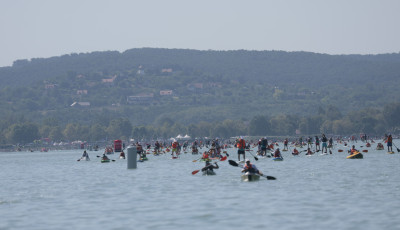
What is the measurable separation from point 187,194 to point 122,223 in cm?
891

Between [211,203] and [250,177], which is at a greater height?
[250,177]

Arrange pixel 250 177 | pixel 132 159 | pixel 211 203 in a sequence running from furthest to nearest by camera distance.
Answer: pixel 132 159 < pixel 250 177 < pixel 211 203

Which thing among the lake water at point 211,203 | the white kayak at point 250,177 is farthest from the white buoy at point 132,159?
Answer: the white kayak at point 250,177

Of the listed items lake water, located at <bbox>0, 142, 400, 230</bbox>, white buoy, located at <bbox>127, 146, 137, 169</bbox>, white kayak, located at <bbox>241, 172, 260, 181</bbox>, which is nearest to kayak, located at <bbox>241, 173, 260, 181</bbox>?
white kayak, located at <bbox>241, 172, 260, 181</bbox>

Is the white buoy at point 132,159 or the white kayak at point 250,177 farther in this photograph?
the white buoy at point 132,159

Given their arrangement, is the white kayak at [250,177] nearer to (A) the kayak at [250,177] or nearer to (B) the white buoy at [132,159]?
(A) the kayak at [250,177]

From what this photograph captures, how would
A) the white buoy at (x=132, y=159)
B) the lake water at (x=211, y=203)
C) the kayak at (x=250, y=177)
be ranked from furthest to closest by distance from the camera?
1. the white buoy at (x=132, y=159)
2. the kayak at (x=250, y=177)
3. the lake water at (x=211, y=203)

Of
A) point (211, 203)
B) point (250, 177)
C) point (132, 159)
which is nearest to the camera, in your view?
point (211, 203)

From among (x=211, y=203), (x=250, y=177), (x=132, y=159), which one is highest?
(x=132, y=159)

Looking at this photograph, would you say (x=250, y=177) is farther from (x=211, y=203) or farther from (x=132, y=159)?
(x=132, y=159)

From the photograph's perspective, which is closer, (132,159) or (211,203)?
(211,203)

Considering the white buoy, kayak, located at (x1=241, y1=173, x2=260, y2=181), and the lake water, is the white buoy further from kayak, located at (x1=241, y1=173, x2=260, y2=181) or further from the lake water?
kayak, located at (x1=241, y1=173, x2=260, y2=181)

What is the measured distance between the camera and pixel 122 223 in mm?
25609

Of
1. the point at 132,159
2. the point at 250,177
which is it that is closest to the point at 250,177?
the point at 250,177
